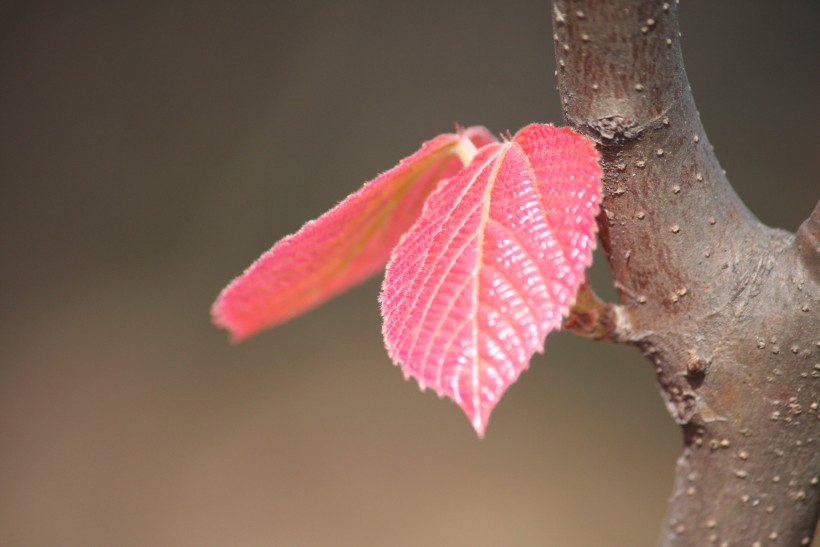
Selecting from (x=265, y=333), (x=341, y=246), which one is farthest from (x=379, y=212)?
(x=265, y=333)

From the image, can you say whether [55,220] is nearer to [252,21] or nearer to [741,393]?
[252,21]

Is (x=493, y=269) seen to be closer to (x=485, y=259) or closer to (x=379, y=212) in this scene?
(x=485, y=259)

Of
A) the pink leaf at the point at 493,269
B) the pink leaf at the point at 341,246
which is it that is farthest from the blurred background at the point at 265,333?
the pink leaf at the point at 493,269

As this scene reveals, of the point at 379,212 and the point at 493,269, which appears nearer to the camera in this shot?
the point at 493,269

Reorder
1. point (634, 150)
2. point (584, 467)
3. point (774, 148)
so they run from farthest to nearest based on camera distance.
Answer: point (584, 467) < point (774, 148) < point (634, 150)

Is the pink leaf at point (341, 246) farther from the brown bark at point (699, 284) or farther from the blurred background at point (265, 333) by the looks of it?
the blurred background at point (265, 333)

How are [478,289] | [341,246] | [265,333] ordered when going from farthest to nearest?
[265,333] → [341,246] → [478,289]

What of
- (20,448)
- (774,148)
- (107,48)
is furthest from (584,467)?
(107,48)
